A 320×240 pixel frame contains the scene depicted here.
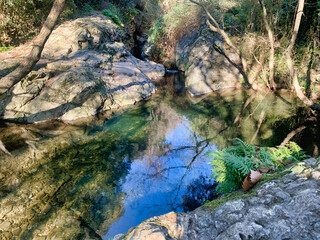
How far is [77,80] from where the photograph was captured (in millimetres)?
8156

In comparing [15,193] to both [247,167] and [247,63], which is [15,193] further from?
[247,63]

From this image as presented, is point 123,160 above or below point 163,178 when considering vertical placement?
above

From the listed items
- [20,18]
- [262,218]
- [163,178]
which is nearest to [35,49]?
[163,178]

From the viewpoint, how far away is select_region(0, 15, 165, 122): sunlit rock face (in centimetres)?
753

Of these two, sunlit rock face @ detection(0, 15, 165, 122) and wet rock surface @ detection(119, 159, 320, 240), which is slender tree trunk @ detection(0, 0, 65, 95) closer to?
sunlit rock face @ detection(0, 15, 165, 122)

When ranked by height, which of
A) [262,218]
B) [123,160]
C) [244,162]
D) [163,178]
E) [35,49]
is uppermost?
[35,49]

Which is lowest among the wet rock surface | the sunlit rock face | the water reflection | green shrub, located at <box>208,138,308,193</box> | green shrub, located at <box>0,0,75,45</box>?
the water reflection

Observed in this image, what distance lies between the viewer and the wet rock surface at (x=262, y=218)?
1.43m

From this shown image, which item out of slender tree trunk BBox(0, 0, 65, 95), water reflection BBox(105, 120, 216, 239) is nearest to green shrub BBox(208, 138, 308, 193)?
water reflection BBox(105, 120, 216, 239)

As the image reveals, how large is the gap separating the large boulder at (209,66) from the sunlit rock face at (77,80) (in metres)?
2.20

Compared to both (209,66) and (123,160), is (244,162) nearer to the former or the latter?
(123,160)

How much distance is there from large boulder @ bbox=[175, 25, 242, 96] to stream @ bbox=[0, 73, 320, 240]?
1.65 meters

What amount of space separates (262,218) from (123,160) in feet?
13.4

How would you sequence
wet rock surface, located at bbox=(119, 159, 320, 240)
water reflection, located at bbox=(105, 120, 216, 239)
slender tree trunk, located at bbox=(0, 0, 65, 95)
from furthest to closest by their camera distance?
slender tree trunk, located at bbox=(0, 0, 65, 95) → water reflection, located at bbox=(105, 120, 216, 239) → wet rock surface, located at bbox=(119, 159, 320, 240)
